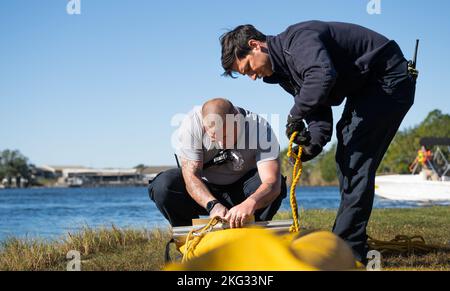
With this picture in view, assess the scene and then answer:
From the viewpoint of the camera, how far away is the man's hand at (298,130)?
344cm

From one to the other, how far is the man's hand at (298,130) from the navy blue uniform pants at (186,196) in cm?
89

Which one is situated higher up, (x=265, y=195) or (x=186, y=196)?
(x=265, y=195)

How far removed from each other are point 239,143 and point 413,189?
1811 centimetres

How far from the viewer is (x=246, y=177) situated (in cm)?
443

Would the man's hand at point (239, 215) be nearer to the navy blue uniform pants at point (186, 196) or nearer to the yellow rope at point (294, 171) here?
the yellow rope at point (294, 171)

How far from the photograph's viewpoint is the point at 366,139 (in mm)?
3666

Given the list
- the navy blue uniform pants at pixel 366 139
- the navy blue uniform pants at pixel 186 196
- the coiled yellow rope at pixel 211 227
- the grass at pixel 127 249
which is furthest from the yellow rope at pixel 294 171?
the grass at pixel 127 249

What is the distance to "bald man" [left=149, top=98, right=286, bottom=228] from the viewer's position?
4.02 m

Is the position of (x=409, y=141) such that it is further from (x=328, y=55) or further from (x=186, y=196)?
(x=328, y=55)

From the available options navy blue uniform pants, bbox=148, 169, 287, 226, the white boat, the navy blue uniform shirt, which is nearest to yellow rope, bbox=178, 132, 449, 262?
the navy blue uniform shirt

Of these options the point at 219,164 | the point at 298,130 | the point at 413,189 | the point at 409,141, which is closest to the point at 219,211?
the point at 298,130
